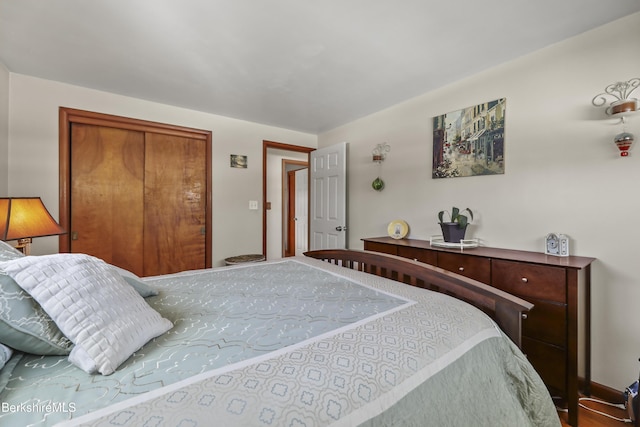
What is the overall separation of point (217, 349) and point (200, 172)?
9.13 feet

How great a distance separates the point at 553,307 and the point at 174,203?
3378 millimetres

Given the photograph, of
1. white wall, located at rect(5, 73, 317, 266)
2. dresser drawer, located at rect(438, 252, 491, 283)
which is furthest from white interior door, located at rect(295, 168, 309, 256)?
dresser drawer, located at rect(438, 252, 491, 283)

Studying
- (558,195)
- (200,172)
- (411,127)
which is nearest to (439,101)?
(411,127)

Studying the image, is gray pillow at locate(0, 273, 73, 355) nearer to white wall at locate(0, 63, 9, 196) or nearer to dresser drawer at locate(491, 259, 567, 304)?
dresser drawer at locate(491, 259, 567, 304)

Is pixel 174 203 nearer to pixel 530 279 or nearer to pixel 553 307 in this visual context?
pixel 530 279

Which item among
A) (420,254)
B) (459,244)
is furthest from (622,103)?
(420,254)

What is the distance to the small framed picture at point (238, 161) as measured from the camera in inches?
131

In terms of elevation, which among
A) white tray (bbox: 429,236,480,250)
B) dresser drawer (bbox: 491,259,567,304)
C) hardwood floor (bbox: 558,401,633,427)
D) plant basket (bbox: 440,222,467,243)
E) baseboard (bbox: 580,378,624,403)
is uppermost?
plant basket (bbox: 440,222,467,243)

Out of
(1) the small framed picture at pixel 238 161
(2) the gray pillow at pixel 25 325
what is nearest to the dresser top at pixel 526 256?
(2) the gray pillow at pixel 25 325

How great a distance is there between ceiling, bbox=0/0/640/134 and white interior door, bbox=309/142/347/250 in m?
1.01

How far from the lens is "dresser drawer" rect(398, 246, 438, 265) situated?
209 cm

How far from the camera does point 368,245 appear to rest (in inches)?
104

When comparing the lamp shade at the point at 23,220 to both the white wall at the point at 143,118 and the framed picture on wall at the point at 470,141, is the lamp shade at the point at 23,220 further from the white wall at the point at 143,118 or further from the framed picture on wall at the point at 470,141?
the framed picture on wall at the point at 470,141

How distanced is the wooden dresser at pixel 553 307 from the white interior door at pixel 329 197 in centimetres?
177
